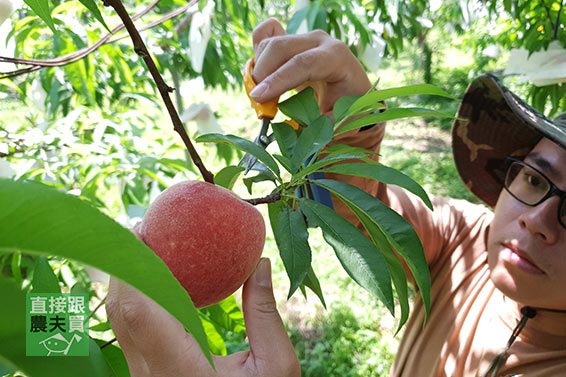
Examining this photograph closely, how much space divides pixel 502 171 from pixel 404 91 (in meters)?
0.79

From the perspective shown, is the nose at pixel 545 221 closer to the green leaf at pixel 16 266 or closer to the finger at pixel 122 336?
the finger at pixel 122 336

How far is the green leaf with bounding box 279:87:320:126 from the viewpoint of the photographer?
1.77 ft

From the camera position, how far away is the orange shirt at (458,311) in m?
0.83

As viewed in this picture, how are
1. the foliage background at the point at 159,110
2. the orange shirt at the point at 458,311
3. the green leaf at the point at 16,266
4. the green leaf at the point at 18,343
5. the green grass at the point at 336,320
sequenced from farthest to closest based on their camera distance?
the green grass at the point at 336,320 < the foliage background at the point at 159,110 < the orange shirt at the point at 458,311 < the green leaf at the point at 16,266 < the green leaf at the point at 18,343

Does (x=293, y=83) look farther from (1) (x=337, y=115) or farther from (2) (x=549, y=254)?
(2) (x=549, y=254)

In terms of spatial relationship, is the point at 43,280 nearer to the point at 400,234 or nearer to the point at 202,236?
the point at 202,236

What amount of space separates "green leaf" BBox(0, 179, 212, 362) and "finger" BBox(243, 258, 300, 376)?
0.96 ft

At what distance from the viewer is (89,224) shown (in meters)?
0.18

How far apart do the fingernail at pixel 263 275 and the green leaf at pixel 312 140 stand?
0.12 metres

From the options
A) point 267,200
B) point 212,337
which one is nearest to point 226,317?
point 212,337

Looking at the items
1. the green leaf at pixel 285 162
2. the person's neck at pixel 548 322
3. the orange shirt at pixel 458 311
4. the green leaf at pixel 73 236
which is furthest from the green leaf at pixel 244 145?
the person's neck at pixel 548 322

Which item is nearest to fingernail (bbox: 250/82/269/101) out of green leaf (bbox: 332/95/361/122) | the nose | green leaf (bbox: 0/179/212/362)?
green leaf (bbox: 332/95/361/122)

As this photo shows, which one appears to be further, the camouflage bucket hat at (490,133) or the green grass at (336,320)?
the green grass at (336,320)

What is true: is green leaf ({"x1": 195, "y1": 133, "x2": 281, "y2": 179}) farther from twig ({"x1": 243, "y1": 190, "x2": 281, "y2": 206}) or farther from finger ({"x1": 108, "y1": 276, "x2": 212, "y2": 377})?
finger ({"x1": 108, "y1": 276, "x2": 212, "y2": 377})
